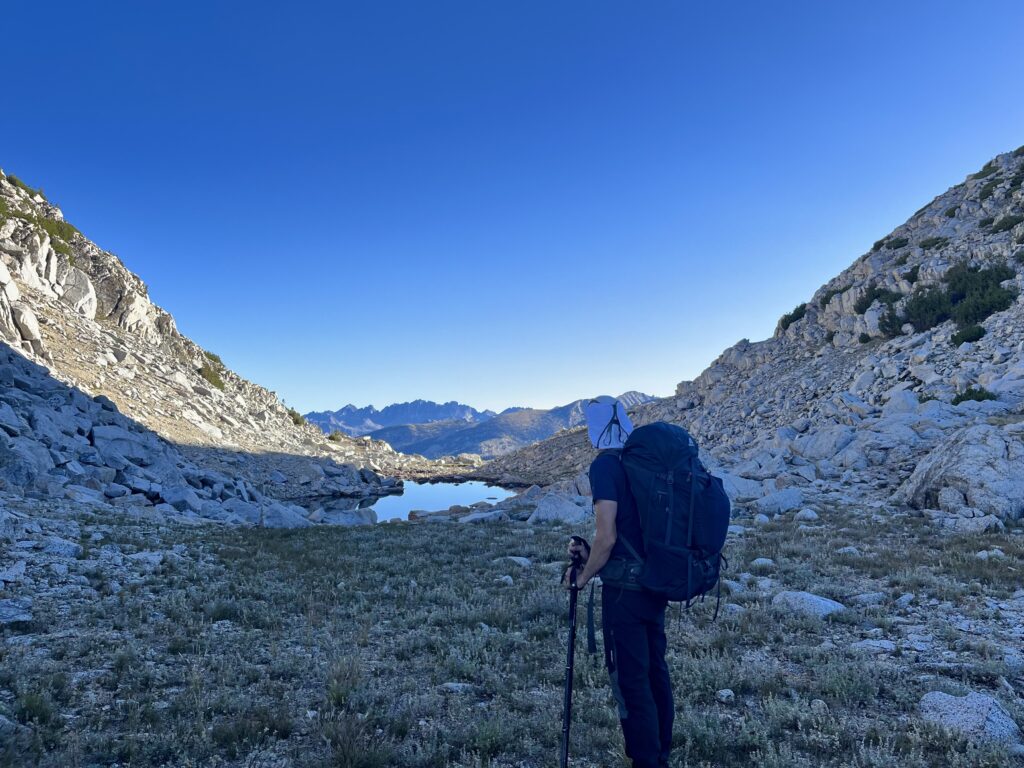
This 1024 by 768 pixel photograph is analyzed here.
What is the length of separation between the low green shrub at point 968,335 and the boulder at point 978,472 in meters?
12.5

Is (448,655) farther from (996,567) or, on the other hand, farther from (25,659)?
(996,567)

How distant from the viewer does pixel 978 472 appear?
1345 centimetres

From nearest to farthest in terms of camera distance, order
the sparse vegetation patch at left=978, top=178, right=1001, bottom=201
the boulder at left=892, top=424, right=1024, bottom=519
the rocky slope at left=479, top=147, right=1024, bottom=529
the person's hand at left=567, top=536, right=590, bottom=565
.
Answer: the person's hand at left=567, top=536, right=590, bottom=565, the boulder at left=892, top=424, right=1024, bottom=519, the rocky slope at left=479, top=147, right=1024, bottom=529, the sparse vegetation patch at left=978, top=178, right=1001, bottom=201

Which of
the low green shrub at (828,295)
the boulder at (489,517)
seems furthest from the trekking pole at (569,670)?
the low green shrub at (828,295)

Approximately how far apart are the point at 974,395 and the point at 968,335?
6309mm

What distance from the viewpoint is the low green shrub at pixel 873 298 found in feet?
113

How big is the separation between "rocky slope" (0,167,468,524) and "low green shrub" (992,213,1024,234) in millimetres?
42966

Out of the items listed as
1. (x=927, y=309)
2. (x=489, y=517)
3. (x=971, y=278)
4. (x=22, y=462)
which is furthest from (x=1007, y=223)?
(x=22, y=462)

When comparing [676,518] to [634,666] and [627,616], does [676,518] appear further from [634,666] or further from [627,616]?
[634,666]

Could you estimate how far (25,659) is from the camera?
5.86m

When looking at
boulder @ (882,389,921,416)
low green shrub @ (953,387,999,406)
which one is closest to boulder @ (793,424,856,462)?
boulder @ (882,389,921,416)

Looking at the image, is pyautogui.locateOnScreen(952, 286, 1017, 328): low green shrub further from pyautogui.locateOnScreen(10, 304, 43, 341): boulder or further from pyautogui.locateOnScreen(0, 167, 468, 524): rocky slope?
pyautogui.locateOnScreen(10, 304, 43, 341): boulder

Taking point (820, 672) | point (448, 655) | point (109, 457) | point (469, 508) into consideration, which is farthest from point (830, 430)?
point (109, 457)

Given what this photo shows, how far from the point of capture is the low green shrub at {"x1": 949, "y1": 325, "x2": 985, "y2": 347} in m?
24.9
